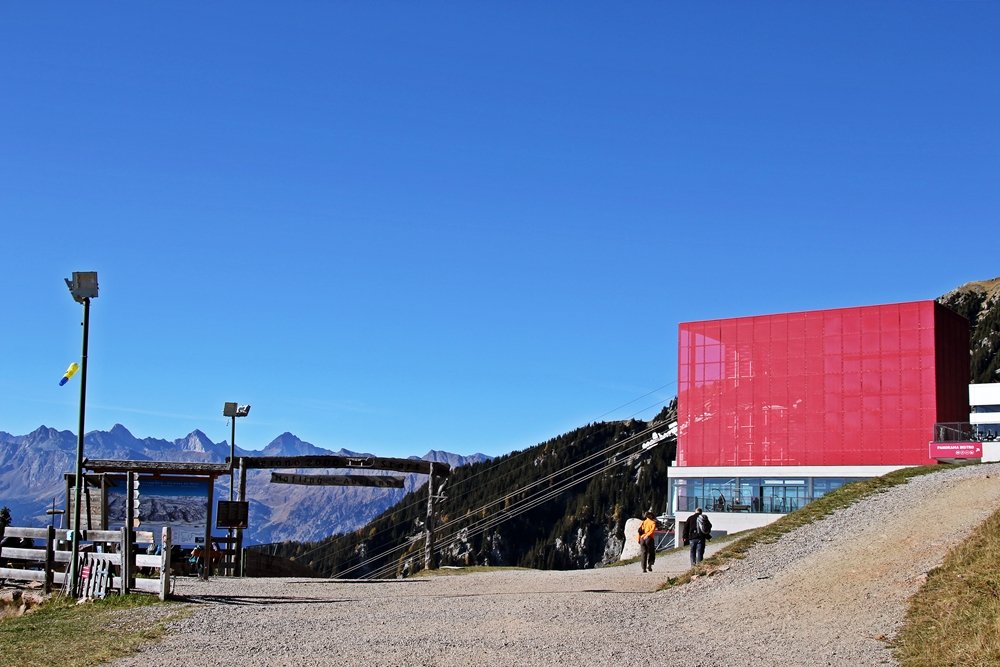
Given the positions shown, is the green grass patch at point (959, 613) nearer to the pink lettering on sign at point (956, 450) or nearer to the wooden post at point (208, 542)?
the wooden post at point (208, 542)

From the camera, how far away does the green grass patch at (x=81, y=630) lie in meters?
15.5

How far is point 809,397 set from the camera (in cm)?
6222

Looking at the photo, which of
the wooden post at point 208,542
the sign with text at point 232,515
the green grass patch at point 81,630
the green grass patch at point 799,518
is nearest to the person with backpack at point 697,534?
the green grass patch at point 799,518

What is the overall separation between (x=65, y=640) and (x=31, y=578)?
1002 cm

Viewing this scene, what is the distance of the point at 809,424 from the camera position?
62.3m

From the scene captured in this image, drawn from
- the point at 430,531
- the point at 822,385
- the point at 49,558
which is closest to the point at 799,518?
the point at 430,531

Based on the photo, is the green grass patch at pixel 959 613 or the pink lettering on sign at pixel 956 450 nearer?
the green grass patch at pixel 959 613

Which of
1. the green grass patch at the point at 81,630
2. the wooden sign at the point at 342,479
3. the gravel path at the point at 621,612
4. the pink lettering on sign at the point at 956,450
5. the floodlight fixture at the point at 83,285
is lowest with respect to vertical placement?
the green grass patch at the point at 81,630

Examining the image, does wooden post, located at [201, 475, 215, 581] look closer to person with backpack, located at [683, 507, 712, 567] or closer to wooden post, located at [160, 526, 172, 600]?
wooden post, located at [160, 526, 172, 600]

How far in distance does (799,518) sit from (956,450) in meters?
32.4

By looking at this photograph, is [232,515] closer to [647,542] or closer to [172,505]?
[172,505]

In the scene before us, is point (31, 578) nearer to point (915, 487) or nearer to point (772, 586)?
point (772, 586)

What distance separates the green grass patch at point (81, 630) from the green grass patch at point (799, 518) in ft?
36.9

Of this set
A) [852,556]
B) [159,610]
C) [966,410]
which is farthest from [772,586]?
[966,410]
